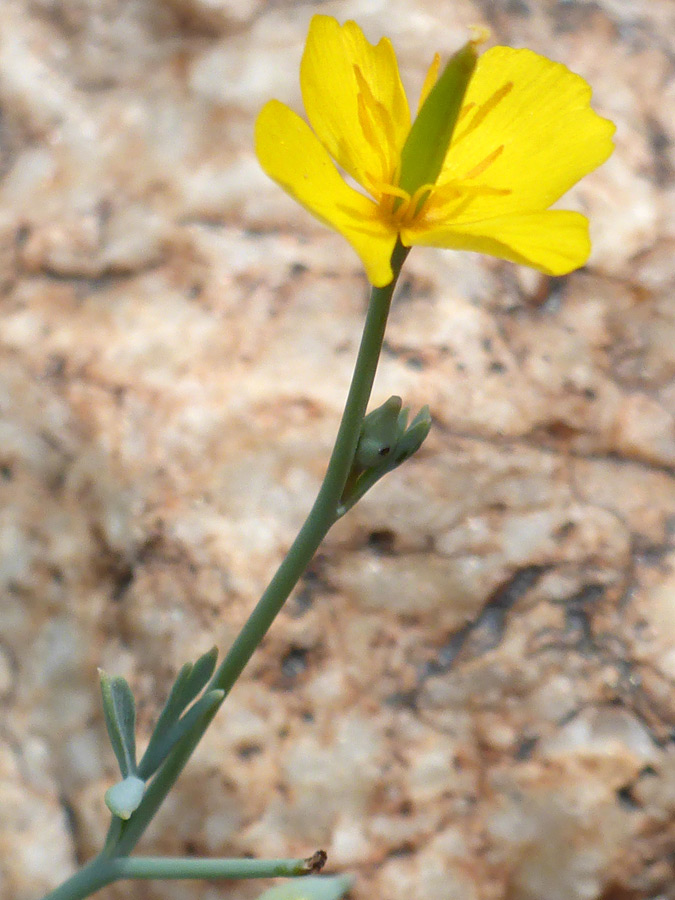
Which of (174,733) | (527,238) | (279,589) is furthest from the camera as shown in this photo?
(174,733)

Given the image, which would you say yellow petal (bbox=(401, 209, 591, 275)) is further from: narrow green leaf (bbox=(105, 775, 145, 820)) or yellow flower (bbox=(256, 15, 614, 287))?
narrow green leaf (bbox=(105, 775, 145, 820))

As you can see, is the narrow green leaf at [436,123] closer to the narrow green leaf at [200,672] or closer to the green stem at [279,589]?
the green stem at [279,589]

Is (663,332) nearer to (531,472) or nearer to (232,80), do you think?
(531,472)

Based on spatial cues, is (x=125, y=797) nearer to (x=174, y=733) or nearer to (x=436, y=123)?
(x=174, y=733)

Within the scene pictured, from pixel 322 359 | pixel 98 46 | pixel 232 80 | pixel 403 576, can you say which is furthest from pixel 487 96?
pixel 98 46

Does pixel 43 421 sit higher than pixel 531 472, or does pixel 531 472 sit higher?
pixel 43 421

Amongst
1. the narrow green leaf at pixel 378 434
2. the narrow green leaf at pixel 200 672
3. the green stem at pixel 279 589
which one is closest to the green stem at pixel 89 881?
the green stem at pixel 279 589

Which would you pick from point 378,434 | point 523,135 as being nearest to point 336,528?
point 378,434
